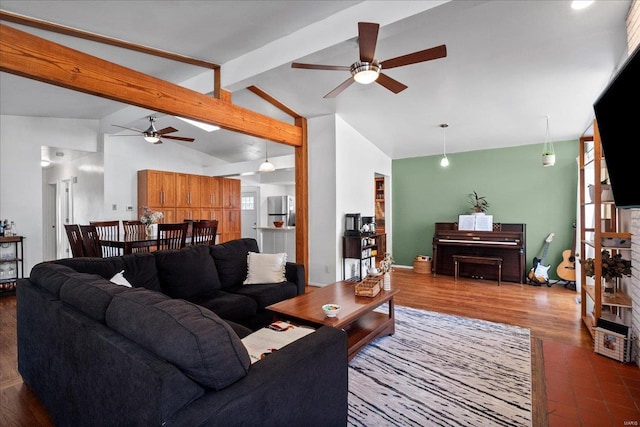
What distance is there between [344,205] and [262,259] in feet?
6.79

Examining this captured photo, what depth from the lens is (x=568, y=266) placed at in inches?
196

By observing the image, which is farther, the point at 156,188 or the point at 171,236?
the point at 156,188

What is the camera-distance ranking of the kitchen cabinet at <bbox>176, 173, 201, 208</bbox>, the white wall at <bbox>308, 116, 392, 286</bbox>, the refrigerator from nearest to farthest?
the white wall at <bbox>308, 116, 392, 286</bbox>
the kitchen cabinet at <bbox>176, 173, 201, 208</bbox>
the refrigerator

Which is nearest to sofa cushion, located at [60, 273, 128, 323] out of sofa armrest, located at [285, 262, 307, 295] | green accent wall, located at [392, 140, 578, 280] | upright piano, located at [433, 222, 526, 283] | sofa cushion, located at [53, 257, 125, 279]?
sofa cushion, located at [53, 257, 125, 279]

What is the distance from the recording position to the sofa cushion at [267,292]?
9.95ft

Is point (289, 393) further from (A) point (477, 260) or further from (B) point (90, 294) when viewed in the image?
(A) point (477, 260)

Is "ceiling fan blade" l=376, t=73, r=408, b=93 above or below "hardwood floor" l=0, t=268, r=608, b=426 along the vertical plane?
above

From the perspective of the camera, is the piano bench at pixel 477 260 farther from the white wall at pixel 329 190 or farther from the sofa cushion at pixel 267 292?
the sofa cushion at pixel 267 292

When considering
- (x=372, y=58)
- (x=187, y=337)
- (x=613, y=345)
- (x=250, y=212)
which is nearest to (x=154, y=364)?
(x=187, y=337)

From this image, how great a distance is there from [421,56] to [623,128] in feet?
4.76

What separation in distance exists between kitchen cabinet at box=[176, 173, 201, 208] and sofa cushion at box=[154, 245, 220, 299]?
4273 millimetres

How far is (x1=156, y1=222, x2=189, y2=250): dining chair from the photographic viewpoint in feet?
13.0

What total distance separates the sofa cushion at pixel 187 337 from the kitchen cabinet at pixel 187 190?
6.21m

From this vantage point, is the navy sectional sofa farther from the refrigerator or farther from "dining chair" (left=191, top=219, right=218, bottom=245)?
the refrigerator
